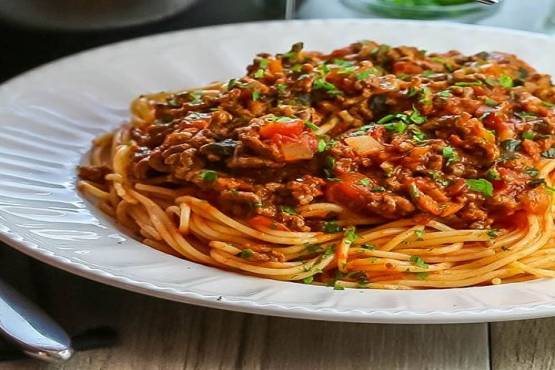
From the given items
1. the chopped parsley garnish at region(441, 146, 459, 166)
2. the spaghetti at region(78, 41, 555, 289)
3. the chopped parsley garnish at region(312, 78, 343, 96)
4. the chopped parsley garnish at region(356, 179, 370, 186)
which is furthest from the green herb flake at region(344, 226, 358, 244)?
the chopped parsley garnish at region(312, 78, 343, 96)

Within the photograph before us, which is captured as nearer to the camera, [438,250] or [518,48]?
[438,250]

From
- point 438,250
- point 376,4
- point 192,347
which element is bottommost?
point 192,347

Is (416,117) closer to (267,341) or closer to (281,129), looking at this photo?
(281,129)

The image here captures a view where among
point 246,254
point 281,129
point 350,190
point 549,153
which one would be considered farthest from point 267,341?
point 549,153

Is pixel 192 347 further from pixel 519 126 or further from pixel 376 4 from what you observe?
pixel 376 4

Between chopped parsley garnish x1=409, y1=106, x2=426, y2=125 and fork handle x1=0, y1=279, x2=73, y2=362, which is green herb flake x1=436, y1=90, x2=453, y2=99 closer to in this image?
chopped parsley garnish x1=409, y1=106, x2=426, y2=125

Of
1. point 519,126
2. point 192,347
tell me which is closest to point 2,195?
point 192,347
